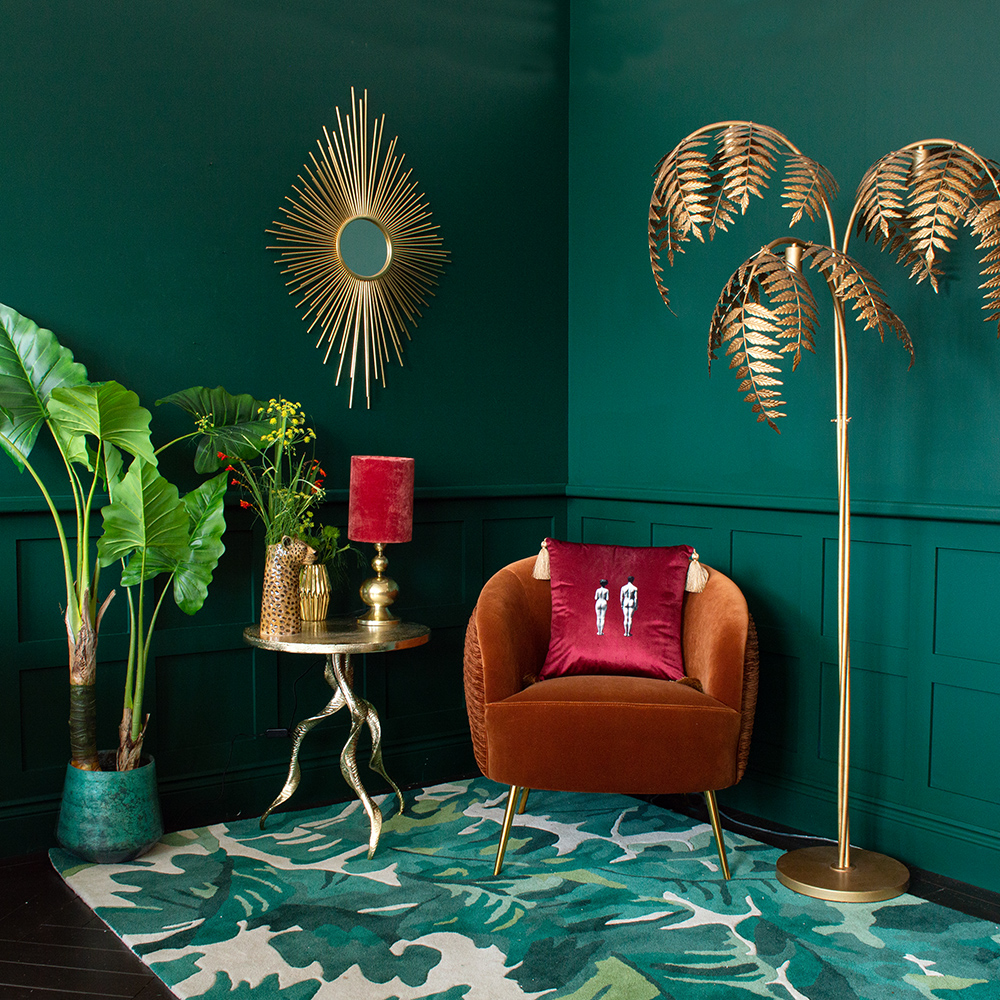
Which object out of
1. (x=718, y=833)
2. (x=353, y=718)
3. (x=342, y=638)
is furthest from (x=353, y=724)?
(x=718, y=833)

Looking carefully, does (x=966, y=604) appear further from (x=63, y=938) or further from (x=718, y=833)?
(x=63, y=938)

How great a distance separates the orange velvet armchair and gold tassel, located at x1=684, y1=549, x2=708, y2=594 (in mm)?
174

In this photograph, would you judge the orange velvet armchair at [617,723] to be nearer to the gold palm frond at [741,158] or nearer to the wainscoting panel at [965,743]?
the wainscoting panel at [965,743]

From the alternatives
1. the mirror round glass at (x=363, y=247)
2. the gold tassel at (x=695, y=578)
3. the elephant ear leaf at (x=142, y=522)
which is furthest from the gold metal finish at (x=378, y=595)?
the mirror round glass at (x=363, y=247)

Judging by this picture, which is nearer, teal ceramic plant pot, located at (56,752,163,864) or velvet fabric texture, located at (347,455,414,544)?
teal ceramic plant pot, located at (56,752,163,864)

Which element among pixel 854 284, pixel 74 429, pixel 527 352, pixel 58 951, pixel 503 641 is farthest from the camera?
pixel 527 352

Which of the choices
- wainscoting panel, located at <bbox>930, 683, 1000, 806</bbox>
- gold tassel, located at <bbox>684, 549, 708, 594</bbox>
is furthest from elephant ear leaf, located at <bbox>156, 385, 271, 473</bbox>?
wainscoting panel, located at <bbox>930, 683, 1000, 806</bbox>

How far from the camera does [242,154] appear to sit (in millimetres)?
3289

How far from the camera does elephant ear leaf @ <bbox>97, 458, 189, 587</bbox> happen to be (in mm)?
2713

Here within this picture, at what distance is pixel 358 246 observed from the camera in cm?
356

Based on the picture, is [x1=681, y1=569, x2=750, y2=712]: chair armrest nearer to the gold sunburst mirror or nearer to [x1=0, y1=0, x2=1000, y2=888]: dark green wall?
[x1=0, y1=0, x2=1000, y2=888]: dark green wall

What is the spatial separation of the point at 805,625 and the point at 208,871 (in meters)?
1.89

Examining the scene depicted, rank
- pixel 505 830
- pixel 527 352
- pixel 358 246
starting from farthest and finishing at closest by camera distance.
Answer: pixel 527 352 < pixel 358 246 < pixel 505 830

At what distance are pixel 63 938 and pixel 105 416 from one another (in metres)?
1.26
